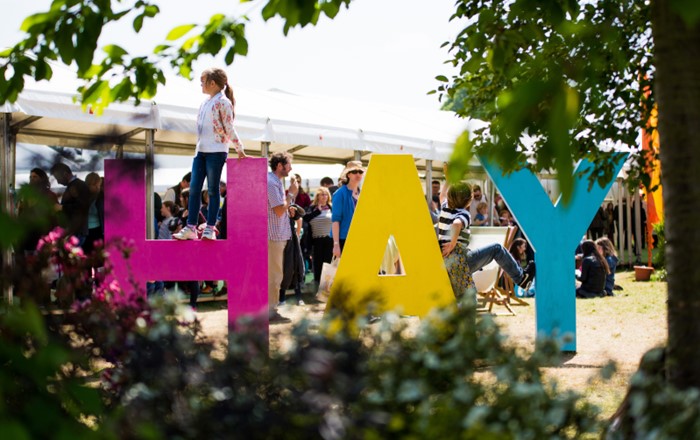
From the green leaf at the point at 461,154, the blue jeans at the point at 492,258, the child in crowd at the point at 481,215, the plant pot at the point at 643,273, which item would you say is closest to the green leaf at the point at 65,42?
the green leaf at the point at 461,154

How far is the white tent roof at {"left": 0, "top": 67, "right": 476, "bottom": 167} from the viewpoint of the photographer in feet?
31.0

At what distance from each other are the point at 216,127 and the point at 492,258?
3154 millimetres

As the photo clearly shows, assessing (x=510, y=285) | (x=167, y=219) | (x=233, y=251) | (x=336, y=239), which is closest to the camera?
(x=233, y=251)

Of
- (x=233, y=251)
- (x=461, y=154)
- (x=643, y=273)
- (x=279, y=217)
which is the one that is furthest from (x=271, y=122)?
(x=461, y=154)

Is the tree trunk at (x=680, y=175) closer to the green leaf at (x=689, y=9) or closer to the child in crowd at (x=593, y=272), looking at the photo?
the green leaf at (x=689, y=9)

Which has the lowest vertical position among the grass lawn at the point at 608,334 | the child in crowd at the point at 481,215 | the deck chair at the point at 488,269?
the grass lawn at the point at 608,334

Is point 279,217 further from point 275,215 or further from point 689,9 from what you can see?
point 689,9

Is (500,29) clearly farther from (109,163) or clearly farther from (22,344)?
(22,344)

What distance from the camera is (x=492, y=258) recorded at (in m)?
8.48

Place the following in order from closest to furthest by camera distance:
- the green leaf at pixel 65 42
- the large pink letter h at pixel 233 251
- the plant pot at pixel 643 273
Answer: the green leaf at pixel 65 42, the large pink letter h at pixel 233 251, the plant pot at pixel 643 273

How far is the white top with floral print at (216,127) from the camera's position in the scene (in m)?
6.87

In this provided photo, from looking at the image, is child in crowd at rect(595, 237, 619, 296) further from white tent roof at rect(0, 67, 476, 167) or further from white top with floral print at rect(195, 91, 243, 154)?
white top with floral print at rect(195, 91, 243, 154)

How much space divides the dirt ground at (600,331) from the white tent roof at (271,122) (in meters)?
2.27

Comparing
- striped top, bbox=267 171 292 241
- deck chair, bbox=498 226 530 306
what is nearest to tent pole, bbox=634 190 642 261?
deck chair, bbox=498 226 530 306
